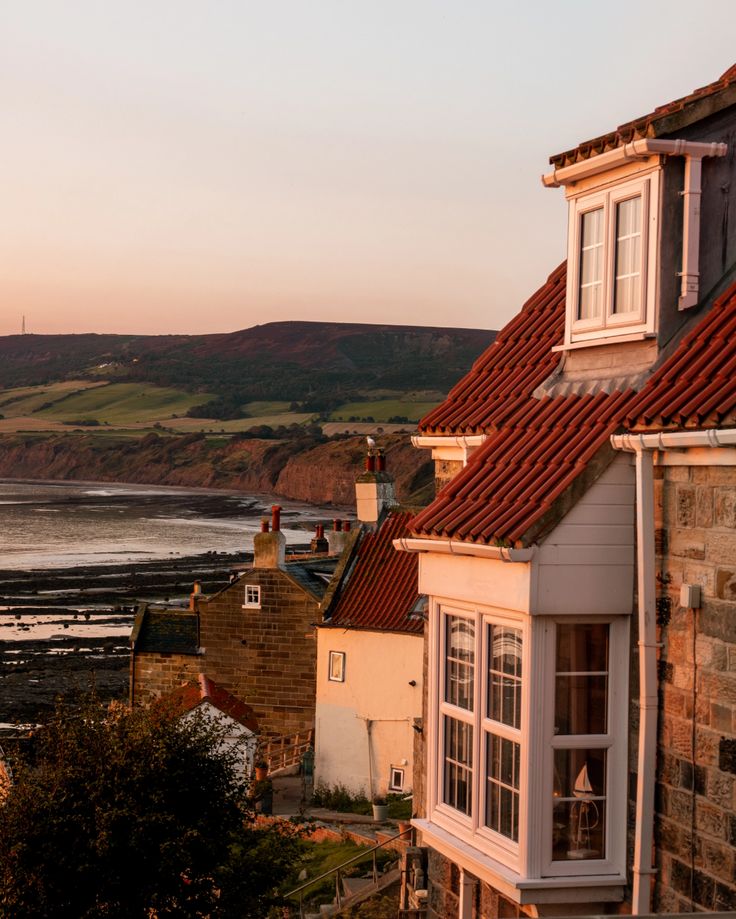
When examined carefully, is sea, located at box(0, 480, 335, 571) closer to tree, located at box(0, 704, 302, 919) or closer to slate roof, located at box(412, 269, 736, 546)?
tree, located at box(0, 704, 302, 919)

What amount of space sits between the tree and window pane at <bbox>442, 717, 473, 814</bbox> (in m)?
5.18

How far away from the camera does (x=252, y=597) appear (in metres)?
33.7

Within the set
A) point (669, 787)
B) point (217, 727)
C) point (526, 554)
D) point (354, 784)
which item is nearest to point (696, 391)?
point (526, 554)

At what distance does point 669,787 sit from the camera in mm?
8078

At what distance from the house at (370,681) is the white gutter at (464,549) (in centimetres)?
1847

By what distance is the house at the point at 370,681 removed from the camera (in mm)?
28703

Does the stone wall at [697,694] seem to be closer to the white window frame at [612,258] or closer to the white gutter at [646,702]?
the white gutter at [646,702]

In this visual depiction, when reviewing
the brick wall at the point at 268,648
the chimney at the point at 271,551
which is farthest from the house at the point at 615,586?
the chimney at the point at 271,551

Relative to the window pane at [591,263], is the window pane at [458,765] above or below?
below

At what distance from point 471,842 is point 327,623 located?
20974 mm

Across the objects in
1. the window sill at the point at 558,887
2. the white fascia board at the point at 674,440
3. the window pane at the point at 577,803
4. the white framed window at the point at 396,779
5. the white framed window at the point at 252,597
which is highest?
the white fascia board at the point at 674,440

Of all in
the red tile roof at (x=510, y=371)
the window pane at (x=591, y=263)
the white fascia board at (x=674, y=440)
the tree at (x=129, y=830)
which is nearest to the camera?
the white fascia board at (x=674, y=440)

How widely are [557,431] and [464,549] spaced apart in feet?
3.53

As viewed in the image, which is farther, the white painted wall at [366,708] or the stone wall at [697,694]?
the white painted wall at [366,708]
